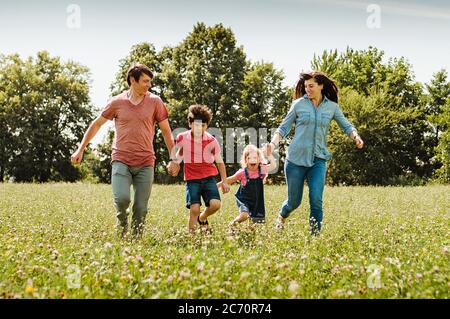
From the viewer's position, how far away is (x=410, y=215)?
34.1ft

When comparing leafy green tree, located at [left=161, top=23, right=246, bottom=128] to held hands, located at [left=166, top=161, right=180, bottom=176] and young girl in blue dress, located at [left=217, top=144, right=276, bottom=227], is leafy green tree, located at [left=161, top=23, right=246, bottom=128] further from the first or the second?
held hands, located at [left=166, top=161, right=180, bottom=176]

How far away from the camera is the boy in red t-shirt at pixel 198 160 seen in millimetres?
7605

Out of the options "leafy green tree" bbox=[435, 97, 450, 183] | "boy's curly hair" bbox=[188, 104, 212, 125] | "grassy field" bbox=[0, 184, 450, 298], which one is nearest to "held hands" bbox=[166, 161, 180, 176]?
"boy's curly hair" bbox=[188, 104, 212, 125]

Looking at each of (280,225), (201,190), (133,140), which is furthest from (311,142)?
(133,140)

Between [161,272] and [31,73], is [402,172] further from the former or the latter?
[161,272]

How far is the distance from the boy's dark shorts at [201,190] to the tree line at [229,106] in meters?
32.9

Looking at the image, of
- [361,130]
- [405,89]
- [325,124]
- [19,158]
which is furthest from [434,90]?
[325,124]

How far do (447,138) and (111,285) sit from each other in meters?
44.6

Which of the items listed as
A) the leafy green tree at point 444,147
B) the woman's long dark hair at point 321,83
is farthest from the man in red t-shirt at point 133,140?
the leafy green tree at point 444,147

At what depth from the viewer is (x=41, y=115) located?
4912 cm

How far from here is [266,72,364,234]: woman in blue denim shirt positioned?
7398mm

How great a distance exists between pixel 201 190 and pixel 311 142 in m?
1.81

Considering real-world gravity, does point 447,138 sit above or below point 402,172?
above

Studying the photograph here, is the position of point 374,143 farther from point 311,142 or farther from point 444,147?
point 311,142
